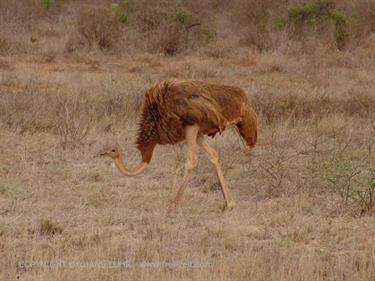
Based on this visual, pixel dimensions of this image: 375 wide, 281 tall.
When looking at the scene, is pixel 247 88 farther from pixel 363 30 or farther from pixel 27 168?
pixel 363 30

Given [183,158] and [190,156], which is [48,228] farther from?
[183,158]

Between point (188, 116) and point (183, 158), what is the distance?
2095mm

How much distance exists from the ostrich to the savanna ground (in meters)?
0.40

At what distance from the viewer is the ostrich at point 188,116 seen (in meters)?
7.19

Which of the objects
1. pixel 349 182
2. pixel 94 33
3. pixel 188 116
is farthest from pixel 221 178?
pixel 94 33

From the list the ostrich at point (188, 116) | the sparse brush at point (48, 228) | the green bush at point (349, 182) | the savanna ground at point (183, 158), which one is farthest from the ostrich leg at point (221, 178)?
the sparse brush at point (48, 228)

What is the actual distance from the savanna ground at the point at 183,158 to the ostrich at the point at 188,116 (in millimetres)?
400

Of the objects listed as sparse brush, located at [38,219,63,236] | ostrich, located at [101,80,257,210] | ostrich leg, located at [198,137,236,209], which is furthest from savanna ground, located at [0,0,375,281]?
ostrich, located at [101,80,257,210]

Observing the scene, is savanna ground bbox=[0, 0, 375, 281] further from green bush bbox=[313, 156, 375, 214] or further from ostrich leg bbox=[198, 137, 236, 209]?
ostrich leg bbox=[198, 137, 236, 209]

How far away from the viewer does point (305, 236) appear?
20.9ft

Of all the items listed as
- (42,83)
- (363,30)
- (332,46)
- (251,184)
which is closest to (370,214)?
(251,184)

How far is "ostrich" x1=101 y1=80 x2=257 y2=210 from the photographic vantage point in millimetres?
7188

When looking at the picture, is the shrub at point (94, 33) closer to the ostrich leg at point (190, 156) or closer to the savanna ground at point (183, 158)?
the savanna ground at point (183, 158)

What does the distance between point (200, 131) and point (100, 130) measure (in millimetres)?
3074
